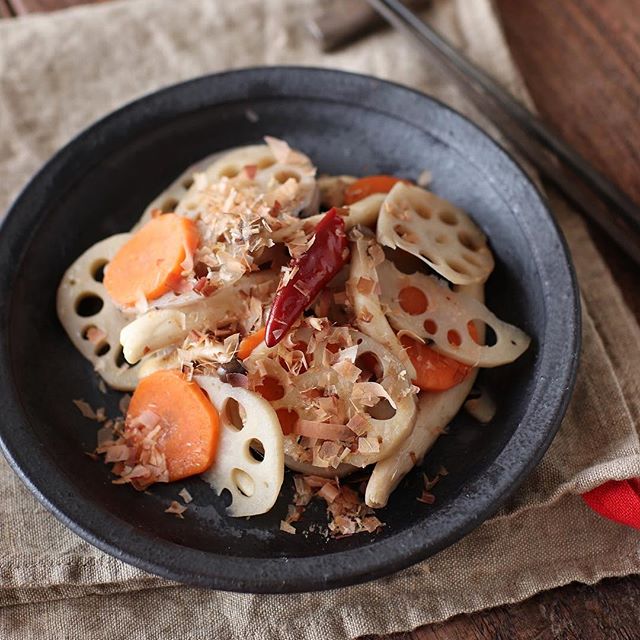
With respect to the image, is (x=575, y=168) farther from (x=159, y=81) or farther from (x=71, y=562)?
(x=71, y=562)

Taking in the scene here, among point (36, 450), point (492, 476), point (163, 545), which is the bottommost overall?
point (36, 450)

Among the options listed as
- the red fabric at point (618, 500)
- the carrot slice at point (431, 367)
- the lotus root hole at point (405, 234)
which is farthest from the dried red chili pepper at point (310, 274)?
the red fabric at point (618, 500)

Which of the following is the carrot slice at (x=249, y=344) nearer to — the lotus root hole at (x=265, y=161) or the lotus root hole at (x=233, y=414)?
the lotus root hole at (x=233, y=414)

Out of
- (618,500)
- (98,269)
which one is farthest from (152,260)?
(618,500)

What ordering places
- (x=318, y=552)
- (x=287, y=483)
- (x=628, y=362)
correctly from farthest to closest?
(x=628, y=362) → (x=287, y=483) → (x=318, y=552)

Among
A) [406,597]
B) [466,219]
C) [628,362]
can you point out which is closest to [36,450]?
[406,597]

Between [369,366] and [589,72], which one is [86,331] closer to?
[369,366]
